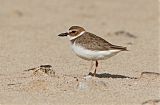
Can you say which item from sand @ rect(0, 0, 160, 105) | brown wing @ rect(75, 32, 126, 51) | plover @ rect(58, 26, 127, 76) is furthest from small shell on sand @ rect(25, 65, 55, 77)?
brown wing @ rect(75, 32, 126, 51)

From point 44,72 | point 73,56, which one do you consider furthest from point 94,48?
point 73,56

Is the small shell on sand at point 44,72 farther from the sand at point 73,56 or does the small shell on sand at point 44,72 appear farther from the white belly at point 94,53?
the white belly at point 94,53

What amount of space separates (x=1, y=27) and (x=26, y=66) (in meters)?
6.59

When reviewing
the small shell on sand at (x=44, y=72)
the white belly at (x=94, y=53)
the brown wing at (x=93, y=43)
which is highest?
the brown wing at (x=93, y=43)

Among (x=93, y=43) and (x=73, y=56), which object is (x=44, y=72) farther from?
(x=73, y=56)

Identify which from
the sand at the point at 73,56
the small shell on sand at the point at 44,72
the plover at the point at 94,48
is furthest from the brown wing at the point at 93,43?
the small shell on sand at the point at 44,72

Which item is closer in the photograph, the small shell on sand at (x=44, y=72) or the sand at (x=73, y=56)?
the sand at (x=73, y=56)

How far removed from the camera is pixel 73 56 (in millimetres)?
12070

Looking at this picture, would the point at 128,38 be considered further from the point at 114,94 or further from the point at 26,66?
the point at 114,94

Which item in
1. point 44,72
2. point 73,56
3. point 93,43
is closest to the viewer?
point 44,72

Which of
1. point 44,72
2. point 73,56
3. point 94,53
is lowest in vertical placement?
point 44,72

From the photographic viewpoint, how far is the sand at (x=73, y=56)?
324 inches

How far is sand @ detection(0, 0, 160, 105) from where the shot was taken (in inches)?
324

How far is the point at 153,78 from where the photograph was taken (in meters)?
9.31
